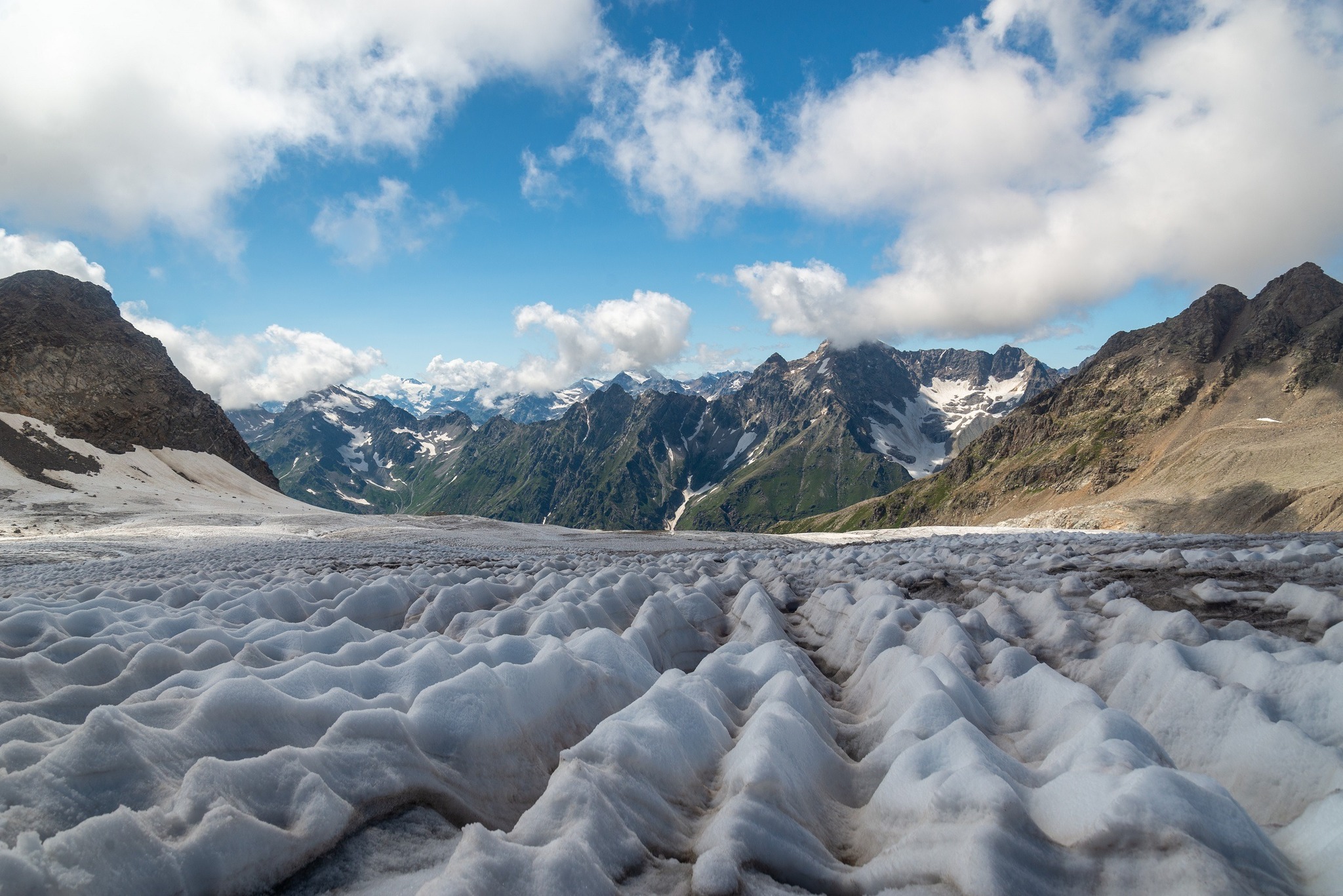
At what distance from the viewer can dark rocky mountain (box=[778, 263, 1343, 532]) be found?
269 ft

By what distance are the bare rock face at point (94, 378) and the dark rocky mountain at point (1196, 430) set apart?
158m

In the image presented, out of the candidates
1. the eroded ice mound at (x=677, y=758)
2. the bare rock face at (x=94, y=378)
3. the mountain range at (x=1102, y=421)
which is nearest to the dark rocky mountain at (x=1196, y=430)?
the mountain range at (x=1102, y=421)

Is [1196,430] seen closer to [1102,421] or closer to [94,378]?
[1102,421]

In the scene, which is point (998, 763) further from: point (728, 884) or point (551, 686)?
point (551, 686)

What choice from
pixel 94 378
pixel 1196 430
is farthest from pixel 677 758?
pixel 1196 430

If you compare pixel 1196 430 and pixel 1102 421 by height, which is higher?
pixel 1102 421

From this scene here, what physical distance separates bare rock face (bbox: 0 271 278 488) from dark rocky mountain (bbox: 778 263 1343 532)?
158 metres

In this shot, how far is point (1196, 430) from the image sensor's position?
5645 inches

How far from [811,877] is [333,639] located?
8.80 meters

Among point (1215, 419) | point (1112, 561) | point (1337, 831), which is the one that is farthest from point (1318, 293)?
point (1337, 831)

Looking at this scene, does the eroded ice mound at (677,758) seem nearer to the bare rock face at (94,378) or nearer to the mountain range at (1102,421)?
the mountain range at (1102,421)

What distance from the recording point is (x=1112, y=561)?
1705cm

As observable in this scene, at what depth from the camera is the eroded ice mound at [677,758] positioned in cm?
379

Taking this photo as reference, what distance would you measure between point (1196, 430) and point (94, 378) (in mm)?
228534
